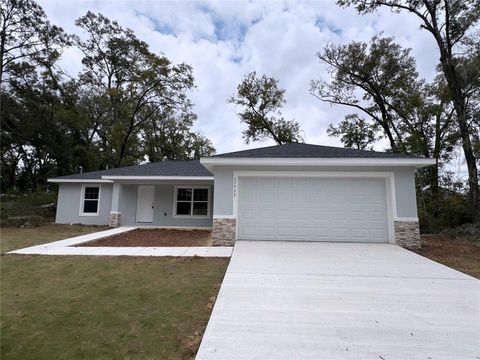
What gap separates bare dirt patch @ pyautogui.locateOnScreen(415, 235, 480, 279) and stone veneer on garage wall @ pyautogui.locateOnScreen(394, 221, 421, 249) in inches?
10.8

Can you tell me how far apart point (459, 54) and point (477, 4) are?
2107 mm

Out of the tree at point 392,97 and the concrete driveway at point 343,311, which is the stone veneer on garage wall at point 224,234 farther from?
the tree at point 392,97

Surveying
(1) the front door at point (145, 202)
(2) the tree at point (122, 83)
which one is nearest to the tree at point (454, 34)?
(1) the front door at point (145, 202)

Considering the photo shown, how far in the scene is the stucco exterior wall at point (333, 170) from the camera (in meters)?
7.84

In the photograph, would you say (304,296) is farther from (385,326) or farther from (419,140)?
(419,140)

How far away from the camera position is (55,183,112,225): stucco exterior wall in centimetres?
1382

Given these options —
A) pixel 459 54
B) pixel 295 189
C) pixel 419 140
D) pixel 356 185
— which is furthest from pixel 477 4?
pixel 295 189

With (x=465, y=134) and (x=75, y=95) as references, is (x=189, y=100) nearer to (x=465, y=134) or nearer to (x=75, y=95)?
(x=75, y=95)

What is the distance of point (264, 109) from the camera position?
22.8 meters

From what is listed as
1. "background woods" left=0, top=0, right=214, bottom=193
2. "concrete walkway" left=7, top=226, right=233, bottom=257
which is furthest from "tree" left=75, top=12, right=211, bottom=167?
"concrete walkway" left=7, top=226, right=233, bottom=257

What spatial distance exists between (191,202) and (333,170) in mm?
7622

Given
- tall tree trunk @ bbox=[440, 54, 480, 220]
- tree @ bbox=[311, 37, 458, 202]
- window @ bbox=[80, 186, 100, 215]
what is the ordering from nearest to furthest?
tall tree trunk @ bbox=[440, 54, 480, 220] < window @ bbox=[80, 186, 100, 215] < tree @ bbox=[311, 37, 458, 202]

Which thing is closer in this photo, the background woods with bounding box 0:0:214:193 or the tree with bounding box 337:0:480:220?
the tree with bounding box 337:0:480:220

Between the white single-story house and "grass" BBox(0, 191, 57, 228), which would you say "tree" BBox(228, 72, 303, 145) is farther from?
"grass" BBox(0, 191, 57, 228)
